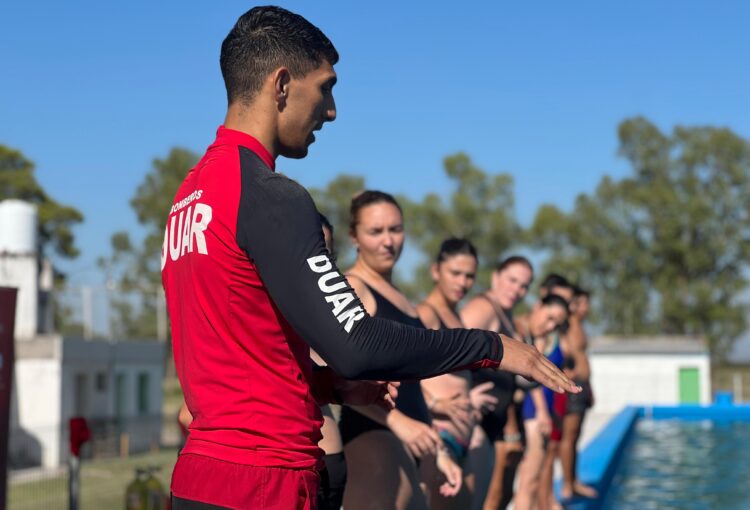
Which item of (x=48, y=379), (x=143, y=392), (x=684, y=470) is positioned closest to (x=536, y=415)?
(x=684, y=470)

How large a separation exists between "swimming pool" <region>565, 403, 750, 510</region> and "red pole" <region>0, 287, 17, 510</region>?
4729 millimetres

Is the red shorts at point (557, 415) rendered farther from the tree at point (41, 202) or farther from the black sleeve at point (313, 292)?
the tree at point (41, 202)

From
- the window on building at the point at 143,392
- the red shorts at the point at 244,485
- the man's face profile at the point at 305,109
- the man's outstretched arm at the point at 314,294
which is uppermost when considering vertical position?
the man's face profile at the point at 305,109

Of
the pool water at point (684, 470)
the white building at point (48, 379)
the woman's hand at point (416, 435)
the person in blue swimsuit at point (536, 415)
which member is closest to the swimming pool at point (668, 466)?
the pool water at point (684, 470)

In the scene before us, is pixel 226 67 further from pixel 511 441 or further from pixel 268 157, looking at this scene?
pixel 511 441

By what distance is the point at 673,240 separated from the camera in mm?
55531

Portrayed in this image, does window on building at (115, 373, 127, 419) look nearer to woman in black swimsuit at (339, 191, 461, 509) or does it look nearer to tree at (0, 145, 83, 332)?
tree at (0, 145, 83, 332)

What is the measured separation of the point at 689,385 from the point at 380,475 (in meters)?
33.6

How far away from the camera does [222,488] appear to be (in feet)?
7.21

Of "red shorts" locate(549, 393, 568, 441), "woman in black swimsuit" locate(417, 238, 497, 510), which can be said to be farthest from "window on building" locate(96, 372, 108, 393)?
"woman in black swimsuit" locate(417, 238, 497, 510)

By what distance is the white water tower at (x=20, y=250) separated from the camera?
32.6 metres

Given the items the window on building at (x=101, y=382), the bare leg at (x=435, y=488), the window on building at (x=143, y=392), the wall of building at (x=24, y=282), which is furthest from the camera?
the window on building at (x=143, y=392)

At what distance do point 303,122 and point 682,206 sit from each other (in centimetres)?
5590

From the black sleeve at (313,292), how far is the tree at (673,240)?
54.3 metres
